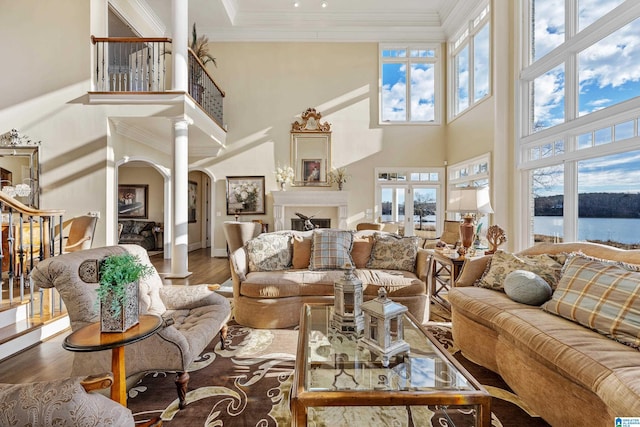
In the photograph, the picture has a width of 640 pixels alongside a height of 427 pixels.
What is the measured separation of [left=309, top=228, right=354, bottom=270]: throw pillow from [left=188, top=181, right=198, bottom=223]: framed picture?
654 cm

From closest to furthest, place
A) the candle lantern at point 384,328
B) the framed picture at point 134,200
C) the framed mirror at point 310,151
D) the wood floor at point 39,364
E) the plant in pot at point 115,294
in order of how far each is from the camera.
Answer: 1. the plant in pot at point 115,294
2. the candle lantern at point 384,328
3. the wood floor at point 39,364
4. the framed mirror at point 310,151
5. the framed picture at point 134,200

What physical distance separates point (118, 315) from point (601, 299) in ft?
8.98

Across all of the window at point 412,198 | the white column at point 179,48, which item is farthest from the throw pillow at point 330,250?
the window at point 412,198

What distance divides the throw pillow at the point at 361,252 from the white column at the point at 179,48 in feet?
12.9

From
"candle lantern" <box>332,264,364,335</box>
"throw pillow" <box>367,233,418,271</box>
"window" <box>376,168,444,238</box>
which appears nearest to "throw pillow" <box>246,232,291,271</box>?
"throw pillow" <box>367,233,418,271</box>

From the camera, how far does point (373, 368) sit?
151 centimetres

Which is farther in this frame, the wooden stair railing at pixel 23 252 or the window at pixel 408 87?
the window at pixel 408 87

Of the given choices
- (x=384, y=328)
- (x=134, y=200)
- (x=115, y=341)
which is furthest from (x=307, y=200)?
(x=115, y=341)

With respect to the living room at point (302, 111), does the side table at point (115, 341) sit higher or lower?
lower

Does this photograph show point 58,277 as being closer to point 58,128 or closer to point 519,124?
point 58,128

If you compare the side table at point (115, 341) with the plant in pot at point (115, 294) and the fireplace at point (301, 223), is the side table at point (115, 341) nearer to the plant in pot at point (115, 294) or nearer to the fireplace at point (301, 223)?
the plant in pot at point (115, 294)

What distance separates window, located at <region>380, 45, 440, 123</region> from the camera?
785cm

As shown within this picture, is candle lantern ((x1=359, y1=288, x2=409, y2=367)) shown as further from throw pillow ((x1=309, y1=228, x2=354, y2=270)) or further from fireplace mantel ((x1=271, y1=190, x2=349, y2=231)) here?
fireplace mantel ((x1=271, y1=190, x2=349, y2=231))

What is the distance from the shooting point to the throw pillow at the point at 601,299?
1692 millimetres
